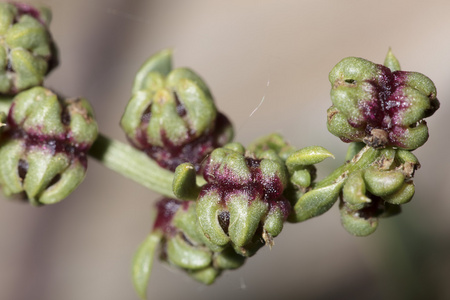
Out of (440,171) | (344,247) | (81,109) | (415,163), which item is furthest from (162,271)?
(415,163)

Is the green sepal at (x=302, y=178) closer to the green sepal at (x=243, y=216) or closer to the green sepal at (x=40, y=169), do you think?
the green sepal at (x=243, y=216)

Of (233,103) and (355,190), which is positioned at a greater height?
(355,190)

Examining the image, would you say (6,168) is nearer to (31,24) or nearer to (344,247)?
(31,24)

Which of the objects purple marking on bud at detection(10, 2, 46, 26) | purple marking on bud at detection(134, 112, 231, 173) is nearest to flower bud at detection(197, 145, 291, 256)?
purple marking on bud at detection(134, 112, 231, 173)

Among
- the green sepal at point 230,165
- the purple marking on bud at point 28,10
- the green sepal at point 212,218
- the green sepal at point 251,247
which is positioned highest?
the green sepal at point 230,165

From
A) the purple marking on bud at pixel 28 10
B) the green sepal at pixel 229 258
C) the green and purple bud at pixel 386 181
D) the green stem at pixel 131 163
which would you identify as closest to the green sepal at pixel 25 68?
the purple marking on bud at pixel 28 10

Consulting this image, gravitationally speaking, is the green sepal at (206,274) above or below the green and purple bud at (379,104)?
below

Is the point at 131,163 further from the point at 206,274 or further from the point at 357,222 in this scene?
the point at 357,222

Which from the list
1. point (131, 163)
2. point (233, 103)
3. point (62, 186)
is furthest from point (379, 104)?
point (233, 103)

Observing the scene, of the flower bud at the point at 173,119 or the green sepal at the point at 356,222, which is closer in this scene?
the green sepal at the point at 356,222
